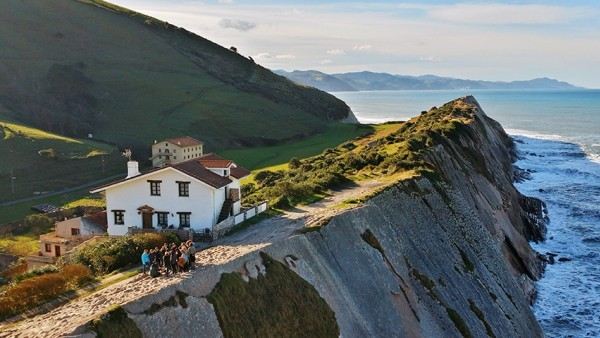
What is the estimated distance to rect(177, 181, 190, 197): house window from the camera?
122 feet

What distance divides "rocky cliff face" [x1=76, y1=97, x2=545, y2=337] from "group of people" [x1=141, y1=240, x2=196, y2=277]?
3.24ft

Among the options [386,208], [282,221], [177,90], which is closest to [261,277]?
[282,221]

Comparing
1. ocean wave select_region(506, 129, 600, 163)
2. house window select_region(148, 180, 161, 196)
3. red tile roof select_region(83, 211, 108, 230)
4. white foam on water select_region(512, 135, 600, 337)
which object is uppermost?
house window select_region(148, 180, 161, 196)

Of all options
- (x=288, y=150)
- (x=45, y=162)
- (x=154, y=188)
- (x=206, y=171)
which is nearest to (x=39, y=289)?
(x=154, y=188)

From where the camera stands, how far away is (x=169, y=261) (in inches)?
1077

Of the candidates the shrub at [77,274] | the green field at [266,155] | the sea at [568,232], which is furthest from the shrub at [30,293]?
the green field at [266,155]

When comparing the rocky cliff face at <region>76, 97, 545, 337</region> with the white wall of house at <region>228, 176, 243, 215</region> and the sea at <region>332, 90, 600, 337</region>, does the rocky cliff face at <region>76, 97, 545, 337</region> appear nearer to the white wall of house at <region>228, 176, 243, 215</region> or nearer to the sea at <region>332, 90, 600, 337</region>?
the sea at <region>332, 90, 600, 337</region>

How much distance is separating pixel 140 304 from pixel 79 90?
119 metres

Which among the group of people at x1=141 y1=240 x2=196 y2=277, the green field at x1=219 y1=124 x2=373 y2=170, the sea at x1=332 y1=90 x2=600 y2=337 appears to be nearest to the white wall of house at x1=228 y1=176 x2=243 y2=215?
the group of people at x1=141 y1=240 x2=196 y2=277

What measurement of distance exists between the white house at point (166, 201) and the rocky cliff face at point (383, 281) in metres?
7.57

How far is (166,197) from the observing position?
37.5m

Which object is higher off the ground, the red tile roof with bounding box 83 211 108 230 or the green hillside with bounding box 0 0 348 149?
the green hillside with bounding box 0 0 348 149

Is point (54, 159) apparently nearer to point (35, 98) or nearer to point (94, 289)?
point (35, 98)

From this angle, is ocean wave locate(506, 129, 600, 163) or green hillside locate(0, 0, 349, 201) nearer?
green hillside locate(0, 0, 349, 201)
